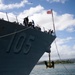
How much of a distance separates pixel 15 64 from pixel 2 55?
1470mm

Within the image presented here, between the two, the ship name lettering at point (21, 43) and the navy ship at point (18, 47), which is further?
the ship name lettering at point (21, 43)

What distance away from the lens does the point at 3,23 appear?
16.3 metres

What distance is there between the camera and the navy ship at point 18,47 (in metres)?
16.4

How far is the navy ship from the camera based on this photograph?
1639 centimetres

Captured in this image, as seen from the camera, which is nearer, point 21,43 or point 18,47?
point 18,47

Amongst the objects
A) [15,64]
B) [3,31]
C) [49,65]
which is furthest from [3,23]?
[49,65]

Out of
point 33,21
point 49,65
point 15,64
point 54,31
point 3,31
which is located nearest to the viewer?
point 3,31

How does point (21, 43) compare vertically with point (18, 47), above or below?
above

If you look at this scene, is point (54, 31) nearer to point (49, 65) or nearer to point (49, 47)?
point (49, 47)

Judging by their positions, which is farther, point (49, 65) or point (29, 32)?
point (49, 65)

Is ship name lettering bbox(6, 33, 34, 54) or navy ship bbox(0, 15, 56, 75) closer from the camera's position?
navy ship bbox(0, 15, 56, 75)

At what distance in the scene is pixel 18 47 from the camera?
17359 millimetres

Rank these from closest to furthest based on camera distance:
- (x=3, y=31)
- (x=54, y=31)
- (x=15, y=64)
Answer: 1. (x=3, y=31)
2. (x=15, y=64)
3. (x=54, y=31)

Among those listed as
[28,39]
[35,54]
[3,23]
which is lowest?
[35,54]
